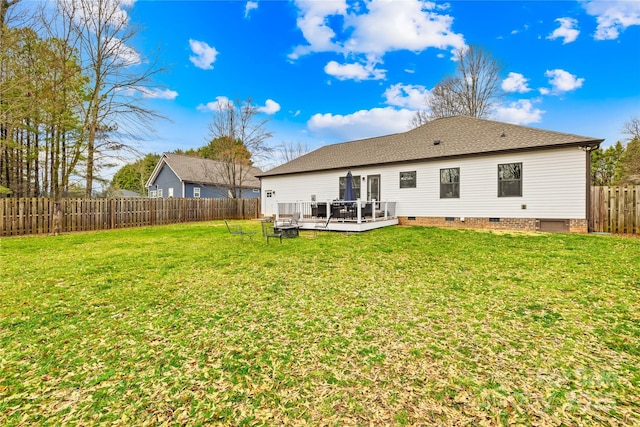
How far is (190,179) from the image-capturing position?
86.0ft

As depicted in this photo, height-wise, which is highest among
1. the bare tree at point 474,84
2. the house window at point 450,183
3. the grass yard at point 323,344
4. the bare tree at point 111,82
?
the bare tree at point 474,84

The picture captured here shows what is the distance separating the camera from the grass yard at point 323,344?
1.99m

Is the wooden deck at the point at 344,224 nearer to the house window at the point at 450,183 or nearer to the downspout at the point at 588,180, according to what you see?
the house window at the point at 450,183

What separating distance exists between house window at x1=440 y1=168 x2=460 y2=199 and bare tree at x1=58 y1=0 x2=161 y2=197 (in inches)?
585

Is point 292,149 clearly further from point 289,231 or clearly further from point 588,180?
point 588,180

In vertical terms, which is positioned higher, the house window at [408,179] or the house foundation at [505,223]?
the house window at [408,179]

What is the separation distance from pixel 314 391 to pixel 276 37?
18.7m

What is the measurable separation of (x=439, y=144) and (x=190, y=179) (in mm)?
22096

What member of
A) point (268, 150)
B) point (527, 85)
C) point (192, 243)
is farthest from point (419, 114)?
point (192, 243)

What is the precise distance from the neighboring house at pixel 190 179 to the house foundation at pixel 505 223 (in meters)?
17.9

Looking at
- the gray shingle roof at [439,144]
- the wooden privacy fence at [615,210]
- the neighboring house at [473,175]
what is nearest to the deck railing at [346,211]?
the neighboring house at [473,175]

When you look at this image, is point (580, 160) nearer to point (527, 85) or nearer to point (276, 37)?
point (527, 85)

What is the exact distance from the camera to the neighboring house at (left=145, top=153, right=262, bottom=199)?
26.3m

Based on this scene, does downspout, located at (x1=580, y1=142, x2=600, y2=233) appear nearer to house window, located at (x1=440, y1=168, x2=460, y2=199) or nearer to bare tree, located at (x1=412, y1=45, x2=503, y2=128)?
house window, located at (x1=440, y1=168, x2=460, y2=199)
